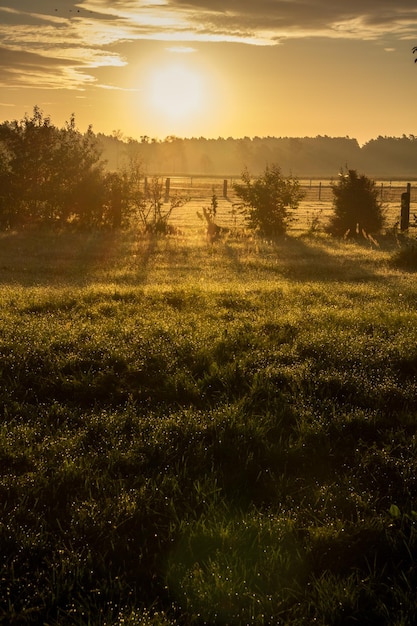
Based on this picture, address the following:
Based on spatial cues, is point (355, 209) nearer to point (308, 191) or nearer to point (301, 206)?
point (301, 206)

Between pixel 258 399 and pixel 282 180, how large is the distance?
2451 cm

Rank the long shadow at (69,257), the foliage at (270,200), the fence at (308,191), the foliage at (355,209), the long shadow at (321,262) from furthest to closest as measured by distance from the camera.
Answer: the fence at (308,191) → the foliage at (270,200) → the foliage at (355,209) → the long shadow at (321,262) → the long shadow at (69,257)

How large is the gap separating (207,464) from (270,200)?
2461 cm

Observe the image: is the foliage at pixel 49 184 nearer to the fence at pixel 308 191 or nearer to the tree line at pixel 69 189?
the tree line at pixel 69 189

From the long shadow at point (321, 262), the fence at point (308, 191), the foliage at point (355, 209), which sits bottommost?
the long shadow at point (321, 262)

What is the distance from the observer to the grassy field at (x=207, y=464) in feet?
13.2

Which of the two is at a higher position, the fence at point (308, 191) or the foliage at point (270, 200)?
the fence at point (308, 191)

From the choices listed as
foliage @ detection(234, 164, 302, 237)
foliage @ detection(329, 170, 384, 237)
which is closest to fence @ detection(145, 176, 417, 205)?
foliage @ detection(234, 164, 302, 237)

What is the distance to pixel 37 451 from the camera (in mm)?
5773

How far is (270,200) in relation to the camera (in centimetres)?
2931

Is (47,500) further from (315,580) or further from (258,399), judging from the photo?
(258,399)

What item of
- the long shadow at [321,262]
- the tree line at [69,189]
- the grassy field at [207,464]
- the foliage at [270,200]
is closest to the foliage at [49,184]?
the tree line at [69,189]

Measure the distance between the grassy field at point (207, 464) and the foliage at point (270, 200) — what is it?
734 inches

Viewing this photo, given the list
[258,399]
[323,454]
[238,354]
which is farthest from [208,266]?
[323,454]
